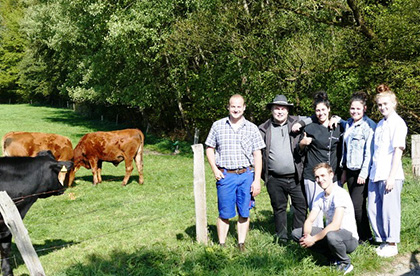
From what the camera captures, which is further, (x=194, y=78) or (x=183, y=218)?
(x=194, y=78)

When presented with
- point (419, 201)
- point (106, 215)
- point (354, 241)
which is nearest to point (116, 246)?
point (106, 215)

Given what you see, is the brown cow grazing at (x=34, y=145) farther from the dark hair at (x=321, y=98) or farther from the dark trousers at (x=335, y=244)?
the dark trousers at (x=335, y=244)

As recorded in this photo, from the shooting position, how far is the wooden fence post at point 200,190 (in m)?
5.61

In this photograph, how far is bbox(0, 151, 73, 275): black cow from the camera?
618cm

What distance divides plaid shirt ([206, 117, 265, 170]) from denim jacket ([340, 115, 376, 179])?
1168 millimetres

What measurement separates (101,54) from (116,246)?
18736 millimetres

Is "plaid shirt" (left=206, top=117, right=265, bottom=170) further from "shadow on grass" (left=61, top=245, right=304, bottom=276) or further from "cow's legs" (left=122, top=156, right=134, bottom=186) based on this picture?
"cow's legs" (left=122, top=156, right=134, bottom=186)

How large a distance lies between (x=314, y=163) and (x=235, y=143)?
→ 1.14m

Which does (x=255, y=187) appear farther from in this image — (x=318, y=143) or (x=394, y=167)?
(x=394, y=167)

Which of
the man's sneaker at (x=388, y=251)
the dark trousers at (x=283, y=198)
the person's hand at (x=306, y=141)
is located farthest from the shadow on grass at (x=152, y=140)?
the man's sneaker at (x=388, y=251)

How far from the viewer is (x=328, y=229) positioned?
4816mm

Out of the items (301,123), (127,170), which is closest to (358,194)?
(301,123)

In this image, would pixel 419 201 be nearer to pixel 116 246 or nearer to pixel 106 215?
pixel 116 246

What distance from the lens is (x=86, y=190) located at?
12250 mm
